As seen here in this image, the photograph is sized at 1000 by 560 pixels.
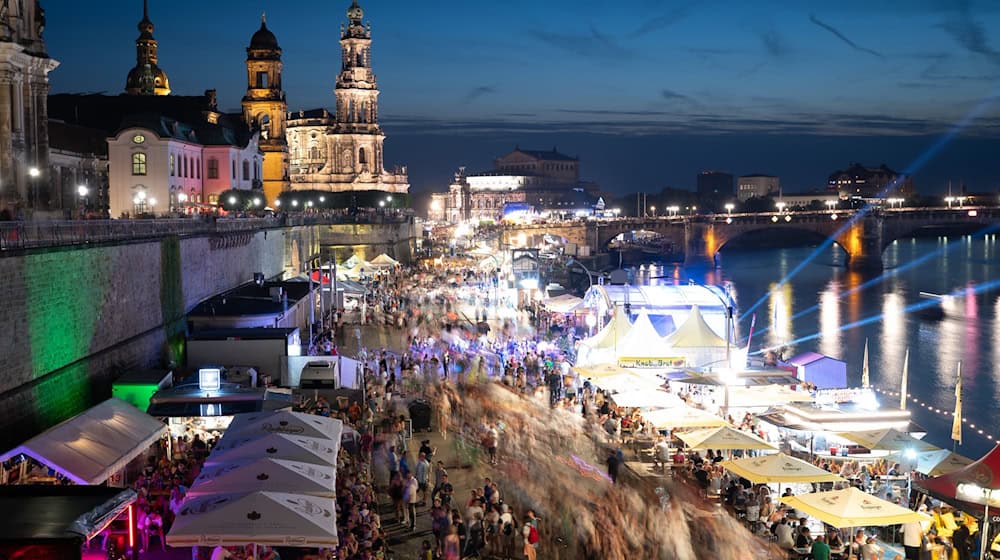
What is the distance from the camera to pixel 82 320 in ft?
67.3

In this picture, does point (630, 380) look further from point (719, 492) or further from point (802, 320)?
point (802, 320)

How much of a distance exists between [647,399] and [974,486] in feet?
28.9

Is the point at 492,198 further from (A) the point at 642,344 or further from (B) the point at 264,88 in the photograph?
(A) the point at 642,344

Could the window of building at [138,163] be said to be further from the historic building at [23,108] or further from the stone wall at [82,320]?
the stone wall at [82,320]

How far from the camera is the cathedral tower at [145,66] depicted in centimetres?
7075

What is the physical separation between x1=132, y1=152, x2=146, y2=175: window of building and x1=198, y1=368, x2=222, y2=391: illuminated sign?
98.8 ft

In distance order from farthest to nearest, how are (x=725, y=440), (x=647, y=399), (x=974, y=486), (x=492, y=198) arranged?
(x=492, y=198)
(x=647, y=399)
(x=725, y=440)
(x=974, y=486)

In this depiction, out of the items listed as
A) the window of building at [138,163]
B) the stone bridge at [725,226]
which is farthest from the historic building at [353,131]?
the window of building at [138,163]

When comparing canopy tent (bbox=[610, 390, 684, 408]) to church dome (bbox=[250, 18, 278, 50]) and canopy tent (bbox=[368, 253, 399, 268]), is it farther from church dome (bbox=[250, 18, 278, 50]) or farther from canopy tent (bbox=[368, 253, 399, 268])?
church dome (bbox=[250, 18, 278, 50])

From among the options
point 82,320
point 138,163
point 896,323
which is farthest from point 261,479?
point 896,323

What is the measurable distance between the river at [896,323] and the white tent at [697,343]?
26.0 ft

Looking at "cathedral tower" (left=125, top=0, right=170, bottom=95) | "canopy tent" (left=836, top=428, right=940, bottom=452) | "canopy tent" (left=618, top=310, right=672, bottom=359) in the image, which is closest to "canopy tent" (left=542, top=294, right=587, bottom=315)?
"canopy tent" (left=618, top=310, right=672, bottom=359)

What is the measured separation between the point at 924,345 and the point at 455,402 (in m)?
37.9

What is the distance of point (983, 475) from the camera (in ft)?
50.0
